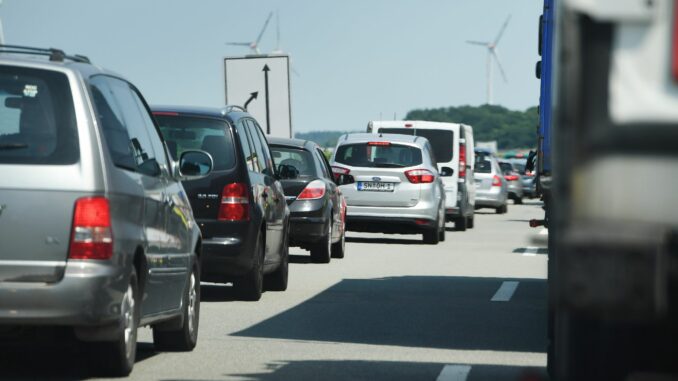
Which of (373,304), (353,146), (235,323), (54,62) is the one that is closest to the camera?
(54,62)

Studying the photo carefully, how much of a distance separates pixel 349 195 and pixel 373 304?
12084 millimetres

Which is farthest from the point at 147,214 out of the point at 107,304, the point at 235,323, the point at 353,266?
the point at 353,266

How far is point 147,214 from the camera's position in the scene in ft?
29.5

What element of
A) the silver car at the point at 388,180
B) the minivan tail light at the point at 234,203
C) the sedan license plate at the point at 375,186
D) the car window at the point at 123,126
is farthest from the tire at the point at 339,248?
the car window at the point at 123,126

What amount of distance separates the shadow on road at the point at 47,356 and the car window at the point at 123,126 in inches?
38.3

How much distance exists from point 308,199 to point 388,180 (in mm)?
6107

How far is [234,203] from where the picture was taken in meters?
14.1

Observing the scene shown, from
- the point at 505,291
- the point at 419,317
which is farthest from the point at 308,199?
the point at 419,317

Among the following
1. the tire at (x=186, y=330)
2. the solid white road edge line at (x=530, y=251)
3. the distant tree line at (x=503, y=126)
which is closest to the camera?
the tire at (x=186, y=330)

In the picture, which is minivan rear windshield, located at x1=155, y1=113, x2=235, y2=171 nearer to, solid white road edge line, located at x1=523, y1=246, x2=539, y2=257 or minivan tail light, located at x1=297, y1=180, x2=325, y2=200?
minivan tail light, located at x1=297, y1=180, x2=325, y2=200

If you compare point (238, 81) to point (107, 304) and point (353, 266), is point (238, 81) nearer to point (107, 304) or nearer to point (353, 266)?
point (353, 266)

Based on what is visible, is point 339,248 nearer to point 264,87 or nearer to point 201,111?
point 201,111

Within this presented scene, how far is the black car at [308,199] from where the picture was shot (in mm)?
20266

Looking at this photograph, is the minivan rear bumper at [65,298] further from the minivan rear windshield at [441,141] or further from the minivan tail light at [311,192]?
the minivan rear windshield at [441,141]
